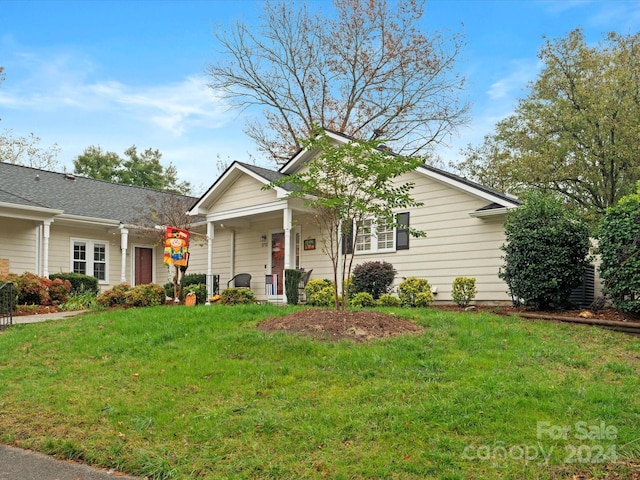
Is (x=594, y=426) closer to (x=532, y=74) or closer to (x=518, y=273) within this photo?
(x=518, y=273)

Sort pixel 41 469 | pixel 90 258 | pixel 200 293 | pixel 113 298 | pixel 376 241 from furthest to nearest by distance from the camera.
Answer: pixel 90 258
pixel 200 293
pixel 376 241
pixel 113 298
pixel 41 469

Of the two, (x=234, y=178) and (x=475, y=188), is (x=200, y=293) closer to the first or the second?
(x=234, y=178)

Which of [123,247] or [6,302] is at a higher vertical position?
[123,247]

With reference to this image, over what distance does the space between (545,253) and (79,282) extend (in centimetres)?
1460

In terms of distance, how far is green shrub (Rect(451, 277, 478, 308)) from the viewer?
11695 mm

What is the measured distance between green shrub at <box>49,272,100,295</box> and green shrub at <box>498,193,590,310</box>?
44.3 ft

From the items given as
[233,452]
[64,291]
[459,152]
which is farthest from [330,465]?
[459,152]

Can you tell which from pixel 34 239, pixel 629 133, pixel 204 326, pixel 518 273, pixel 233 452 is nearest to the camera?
pixel 233 452

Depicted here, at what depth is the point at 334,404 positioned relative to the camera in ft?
16.1

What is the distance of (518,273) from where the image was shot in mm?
10242

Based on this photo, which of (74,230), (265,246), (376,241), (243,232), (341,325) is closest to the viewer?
(341,325)

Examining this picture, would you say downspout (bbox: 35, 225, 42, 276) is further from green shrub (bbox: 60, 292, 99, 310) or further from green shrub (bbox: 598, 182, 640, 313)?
green shrub (bbox: 598, 182, 640, 313)

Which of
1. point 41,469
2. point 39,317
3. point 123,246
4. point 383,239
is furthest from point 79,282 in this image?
point 41,469

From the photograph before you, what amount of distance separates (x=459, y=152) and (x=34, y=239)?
22430 millimetres
